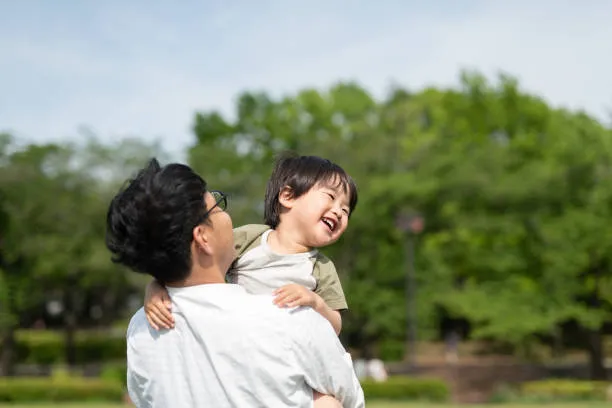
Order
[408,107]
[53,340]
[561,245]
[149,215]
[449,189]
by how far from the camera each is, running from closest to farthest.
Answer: [149,215] → [561,245] → [449,189] → [408,107] → [53,340]

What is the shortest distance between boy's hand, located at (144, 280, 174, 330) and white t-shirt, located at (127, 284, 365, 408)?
19 millimetres

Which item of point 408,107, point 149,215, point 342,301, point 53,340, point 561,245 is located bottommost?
point 53,340

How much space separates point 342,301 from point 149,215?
87 centimetres

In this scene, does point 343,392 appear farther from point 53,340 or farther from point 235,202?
point 53,340

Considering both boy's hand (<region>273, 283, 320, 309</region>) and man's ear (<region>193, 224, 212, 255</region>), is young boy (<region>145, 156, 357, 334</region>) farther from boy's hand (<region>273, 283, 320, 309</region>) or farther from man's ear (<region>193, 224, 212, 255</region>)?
man's ear (<region>193, 224, 212, 255</region>)

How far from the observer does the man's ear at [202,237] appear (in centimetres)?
277

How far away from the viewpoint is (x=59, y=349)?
47125 millimetres

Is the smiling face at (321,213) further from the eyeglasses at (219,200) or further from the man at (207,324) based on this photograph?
the man at (207,324)

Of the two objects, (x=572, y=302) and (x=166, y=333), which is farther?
(x=572, y=302)

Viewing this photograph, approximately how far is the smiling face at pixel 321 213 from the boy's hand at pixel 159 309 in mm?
657

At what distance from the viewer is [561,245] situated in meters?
30.6

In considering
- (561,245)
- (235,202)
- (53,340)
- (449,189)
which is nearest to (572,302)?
(561,245)

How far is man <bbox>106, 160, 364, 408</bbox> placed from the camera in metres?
2.72

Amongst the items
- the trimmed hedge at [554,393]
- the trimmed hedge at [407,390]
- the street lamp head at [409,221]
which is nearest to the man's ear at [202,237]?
the trimmed hedge at [407,390]
